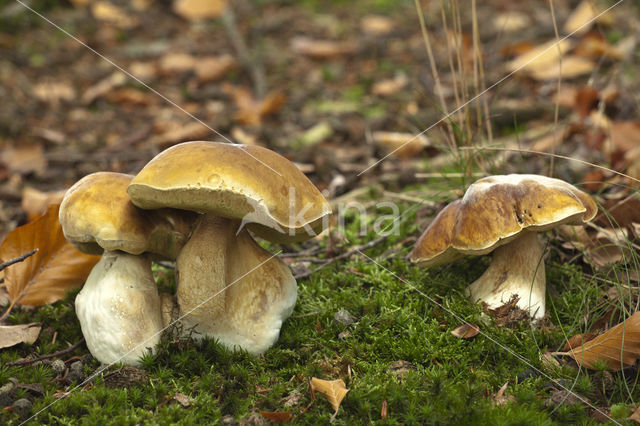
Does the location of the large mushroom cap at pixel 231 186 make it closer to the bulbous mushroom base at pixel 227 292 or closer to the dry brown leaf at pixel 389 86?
the bulbous mushroom base at pixel 227 292

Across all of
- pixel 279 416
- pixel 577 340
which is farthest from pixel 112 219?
pixel 577 340

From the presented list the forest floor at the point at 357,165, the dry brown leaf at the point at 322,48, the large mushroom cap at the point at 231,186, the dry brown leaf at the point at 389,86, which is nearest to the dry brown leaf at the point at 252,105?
the forest floor at the point at 357,165

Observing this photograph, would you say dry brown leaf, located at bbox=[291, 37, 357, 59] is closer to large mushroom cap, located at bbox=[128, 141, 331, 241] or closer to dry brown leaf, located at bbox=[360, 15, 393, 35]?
dry brown leaf, located at bbox=[360, 15, 393, 35]

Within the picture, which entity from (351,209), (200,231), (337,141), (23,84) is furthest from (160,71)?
(200,231)

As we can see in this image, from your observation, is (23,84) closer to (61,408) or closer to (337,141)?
(337,141)

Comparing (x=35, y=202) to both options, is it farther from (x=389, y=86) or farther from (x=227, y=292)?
(x=389, y=86)

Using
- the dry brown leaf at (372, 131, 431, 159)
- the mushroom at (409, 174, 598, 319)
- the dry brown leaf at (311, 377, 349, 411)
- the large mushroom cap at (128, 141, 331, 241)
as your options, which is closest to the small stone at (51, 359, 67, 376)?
the large mushroom cap at (128, 141, 331, 241)
